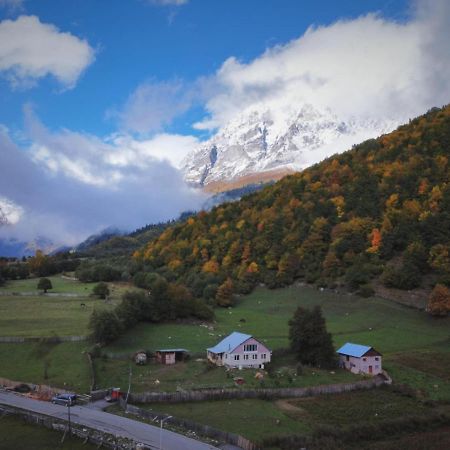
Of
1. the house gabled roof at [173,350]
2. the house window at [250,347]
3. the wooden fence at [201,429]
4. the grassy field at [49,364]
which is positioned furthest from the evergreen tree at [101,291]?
the wooden fence at [201,429]

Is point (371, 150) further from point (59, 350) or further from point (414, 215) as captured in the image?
→ point (59, 350)

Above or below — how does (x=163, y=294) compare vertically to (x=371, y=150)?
below

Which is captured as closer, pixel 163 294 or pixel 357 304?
pixel 163 294

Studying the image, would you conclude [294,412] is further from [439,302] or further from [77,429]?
[439,302]

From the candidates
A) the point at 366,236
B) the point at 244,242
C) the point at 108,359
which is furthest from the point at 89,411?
the point at 244,242

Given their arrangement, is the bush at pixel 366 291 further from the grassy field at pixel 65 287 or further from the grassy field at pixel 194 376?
the grassy field at pixel 65 287
